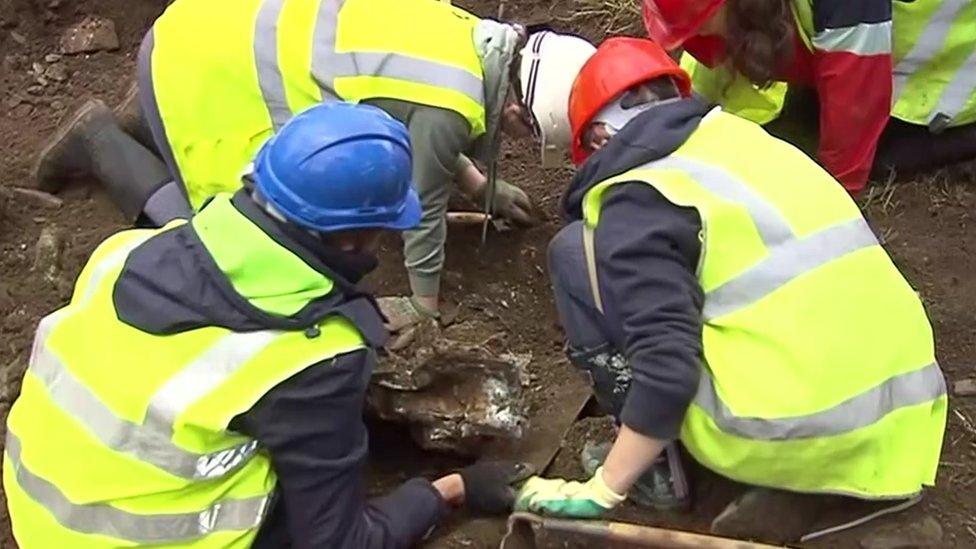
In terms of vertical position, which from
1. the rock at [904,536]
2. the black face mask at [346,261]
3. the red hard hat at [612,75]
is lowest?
the rock at [904,536]

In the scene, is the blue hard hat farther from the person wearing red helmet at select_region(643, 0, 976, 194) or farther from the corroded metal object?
the person wearing red helmet at select_region(643, 0, 976, 194)

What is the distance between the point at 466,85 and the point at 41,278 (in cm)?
145

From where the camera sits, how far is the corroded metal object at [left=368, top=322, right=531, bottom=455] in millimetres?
3479

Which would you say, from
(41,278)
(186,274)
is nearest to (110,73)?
(41,278)

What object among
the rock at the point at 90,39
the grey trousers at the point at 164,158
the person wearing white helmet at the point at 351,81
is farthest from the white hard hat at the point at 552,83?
the rock at the point at 90,39

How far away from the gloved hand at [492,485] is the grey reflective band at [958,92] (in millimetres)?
1919

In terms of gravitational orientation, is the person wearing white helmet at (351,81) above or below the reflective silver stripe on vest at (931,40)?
above

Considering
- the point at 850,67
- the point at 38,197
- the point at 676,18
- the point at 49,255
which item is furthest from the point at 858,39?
the point at 38,197

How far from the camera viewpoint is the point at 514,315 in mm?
4102

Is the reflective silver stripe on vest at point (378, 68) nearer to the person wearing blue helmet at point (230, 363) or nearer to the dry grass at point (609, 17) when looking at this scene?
the person wearing blue helmet at point (230, 363)

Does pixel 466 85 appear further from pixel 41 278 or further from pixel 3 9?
pixel 3 9

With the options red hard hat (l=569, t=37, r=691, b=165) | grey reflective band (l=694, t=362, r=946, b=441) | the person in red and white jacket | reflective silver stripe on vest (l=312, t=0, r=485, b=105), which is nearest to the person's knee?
red hard hat (l=569, t=37, r=691, b=165)

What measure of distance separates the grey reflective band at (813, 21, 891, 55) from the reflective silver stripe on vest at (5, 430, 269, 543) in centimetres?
213

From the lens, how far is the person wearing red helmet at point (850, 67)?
152 inches
